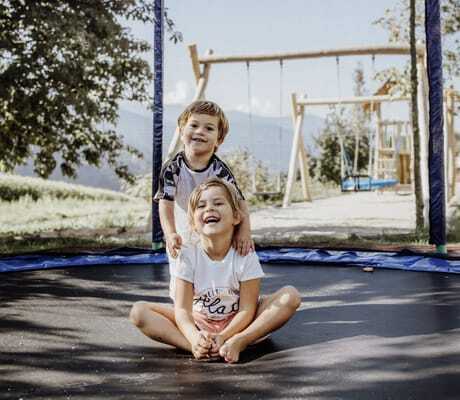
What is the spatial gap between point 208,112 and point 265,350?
25.1 inches

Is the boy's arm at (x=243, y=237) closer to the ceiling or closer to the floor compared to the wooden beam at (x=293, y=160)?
closer to the floor

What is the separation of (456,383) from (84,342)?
90 cm

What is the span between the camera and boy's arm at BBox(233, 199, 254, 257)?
154 centimetres

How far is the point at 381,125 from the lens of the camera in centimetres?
873

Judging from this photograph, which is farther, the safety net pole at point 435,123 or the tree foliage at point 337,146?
the tree foliage at point 337,146

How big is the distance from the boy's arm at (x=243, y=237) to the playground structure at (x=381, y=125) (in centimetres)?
268

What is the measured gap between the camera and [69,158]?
432 cm

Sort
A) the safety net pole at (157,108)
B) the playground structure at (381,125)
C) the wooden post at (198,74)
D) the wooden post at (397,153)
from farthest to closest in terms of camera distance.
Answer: the wooden post at (397,153)
the wooden post at (198,74)
the playground structure at (381,125)
the safety net pole at (157,108)

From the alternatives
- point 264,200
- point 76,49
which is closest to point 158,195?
point 76,49

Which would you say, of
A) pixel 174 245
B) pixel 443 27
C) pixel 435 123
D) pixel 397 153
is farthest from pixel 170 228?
pixel 397 153

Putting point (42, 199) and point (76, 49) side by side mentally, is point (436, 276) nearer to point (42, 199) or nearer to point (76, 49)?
point (76, 49)

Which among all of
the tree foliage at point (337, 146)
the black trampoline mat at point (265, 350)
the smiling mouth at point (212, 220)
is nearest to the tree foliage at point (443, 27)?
the black trampoline mat at point (265, 350)

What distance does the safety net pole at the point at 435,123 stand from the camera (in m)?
2.95

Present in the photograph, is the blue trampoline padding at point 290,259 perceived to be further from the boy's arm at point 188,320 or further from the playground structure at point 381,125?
the boy's arm at point 188,320
